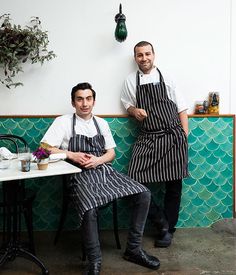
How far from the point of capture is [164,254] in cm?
278

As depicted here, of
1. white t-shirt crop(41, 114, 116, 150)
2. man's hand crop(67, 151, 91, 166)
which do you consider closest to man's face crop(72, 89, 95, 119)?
white t-shirt crop(41, 114, 116, 150)

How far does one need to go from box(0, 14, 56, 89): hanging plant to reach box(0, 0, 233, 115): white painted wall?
0.21 feet

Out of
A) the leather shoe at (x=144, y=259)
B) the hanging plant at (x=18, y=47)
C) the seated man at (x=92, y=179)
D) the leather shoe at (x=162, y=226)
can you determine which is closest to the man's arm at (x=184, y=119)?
the seated man at (x=92, y=179)

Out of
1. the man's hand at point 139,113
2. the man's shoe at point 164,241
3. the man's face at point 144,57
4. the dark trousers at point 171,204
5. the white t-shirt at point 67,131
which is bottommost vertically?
the man's shoe at point 164,241

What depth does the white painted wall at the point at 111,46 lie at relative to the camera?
3133mm

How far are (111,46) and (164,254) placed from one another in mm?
1835

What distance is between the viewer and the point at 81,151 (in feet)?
9.12

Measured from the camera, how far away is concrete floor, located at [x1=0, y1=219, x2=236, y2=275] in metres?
2.53

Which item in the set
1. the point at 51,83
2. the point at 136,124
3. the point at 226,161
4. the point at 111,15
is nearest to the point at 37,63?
the point at 51,83

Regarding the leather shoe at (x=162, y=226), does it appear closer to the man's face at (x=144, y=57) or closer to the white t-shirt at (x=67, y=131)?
the white t-shirt at (x=67, y=131)

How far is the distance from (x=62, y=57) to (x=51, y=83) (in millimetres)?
252

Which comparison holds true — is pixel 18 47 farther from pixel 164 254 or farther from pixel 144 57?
pixel 164 254

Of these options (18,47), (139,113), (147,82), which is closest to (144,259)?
(139,113)

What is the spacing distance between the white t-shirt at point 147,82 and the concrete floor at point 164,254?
115 cm
